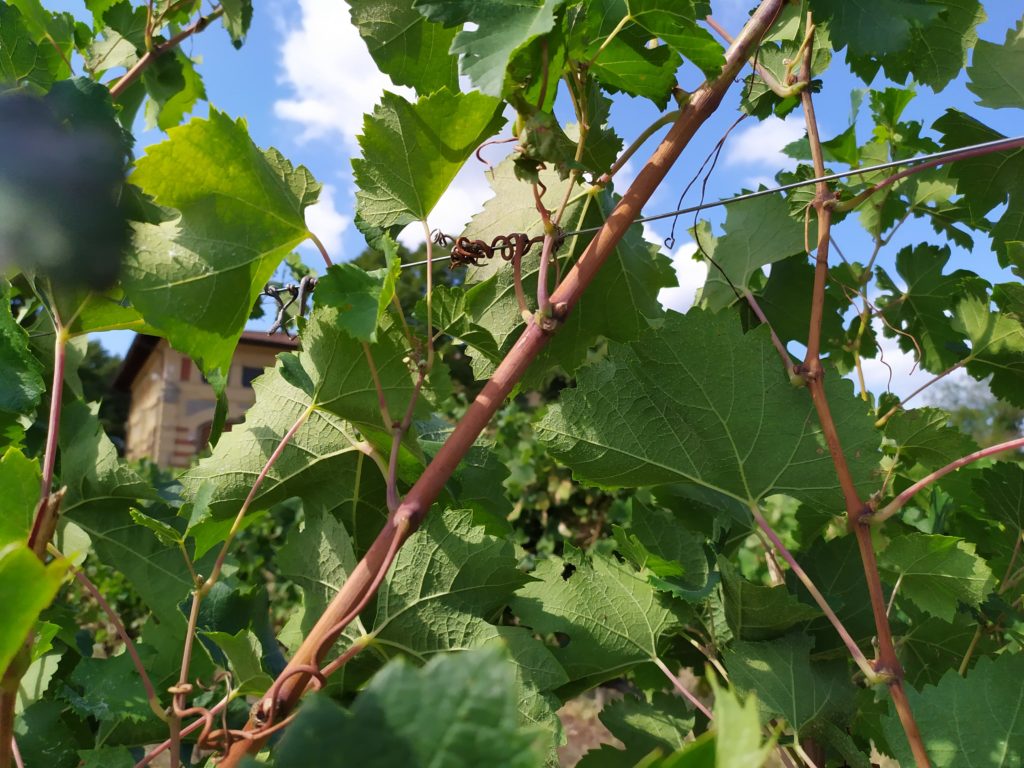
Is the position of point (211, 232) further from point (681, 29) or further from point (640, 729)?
point (640, 729)

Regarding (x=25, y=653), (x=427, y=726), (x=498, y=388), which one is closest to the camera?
(x=427, y=726)

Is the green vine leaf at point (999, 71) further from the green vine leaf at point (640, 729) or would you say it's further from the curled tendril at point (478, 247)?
the green vine leaf at point (640, 729)

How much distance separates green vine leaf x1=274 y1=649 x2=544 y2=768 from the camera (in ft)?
1.14

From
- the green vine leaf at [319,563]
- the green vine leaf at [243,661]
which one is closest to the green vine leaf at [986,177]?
the green vine leaf at [319,563]

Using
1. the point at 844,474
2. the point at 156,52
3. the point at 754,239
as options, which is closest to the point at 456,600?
the point at 844,474

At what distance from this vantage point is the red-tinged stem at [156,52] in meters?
1.45

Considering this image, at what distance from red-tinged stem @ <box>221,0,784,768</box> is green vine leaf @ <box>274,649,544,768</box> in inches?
10.1

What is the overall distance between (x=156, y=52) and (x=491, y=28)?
117cm

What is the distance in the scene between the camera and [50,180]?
71 cm

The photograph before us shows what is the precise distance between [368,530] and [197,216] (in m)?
0.36

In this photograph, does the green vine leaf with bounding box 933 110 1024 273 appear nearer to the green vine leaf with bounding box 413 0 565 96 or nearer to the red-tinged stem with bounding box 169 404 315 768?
the green vine leaf with bounding box 413 0 565 96

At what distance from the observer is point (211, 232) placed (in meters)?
0.70

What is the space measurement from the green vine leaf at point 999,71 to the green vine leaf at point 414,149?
1.97ft

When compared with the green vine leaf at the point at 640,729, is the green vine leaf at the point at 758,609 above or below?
above
